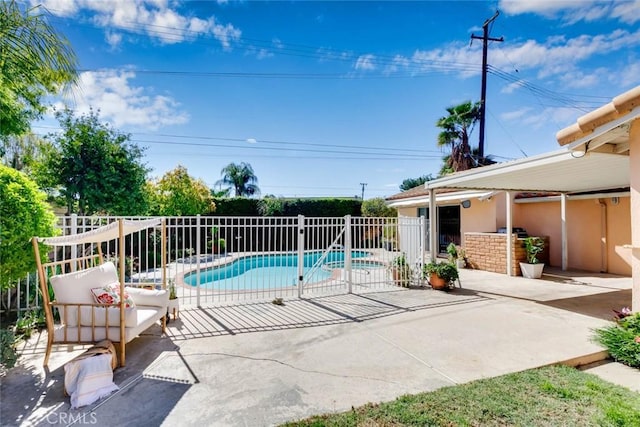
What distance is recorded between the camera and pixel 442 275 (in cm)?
920

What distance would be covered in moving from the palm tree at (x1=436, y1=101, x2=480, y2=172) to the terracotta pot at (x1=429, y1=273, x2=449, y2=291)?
1343 cm

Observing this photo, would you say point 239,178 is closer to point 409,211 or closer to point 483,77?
point 409,211

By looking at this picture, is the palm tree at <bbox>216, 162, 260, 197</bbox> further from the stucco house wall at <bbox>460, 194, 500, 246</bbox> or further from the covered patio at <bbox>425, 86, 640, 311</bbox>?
the covered patio at <bbox>425, 86, 640, 311</bbox>

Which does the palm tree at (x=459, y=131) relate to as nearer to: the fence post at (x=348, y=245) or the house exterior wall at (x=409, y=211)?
the house exterior wall at (x=409, y=211)

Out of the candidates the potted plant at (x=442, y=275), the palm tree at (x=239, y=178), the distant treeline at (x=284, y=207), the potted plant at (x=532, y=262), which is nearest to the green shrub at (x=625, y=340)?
the potted plant at (x=442, y=275)

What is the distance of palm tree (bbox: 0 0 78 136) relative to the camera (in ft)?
13.4

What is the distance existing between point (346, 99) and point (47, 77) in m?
15.2

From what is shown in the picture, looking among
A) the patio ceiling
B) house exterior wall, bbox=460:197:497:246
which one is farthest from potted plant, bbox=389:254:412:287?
house exterior wall, bbox=460:197:497:246

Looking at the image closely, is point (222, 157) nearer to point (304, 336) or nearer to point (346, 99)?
point (346, 99)

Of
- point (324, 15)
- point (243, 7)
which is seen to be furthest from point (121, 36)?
point (324, 15)

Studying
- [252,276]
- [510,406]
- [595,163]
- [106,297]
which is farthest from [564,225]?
[106,297]

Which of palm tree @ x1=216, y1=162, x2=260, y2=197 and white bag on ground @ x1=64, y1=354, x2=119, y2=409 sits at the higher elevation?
palm tree @ x1=216, y1=162, x2=260, y2=197

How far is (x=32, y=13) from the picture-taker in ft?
14.0

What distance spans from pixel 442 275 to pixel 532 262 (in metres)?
4.16
